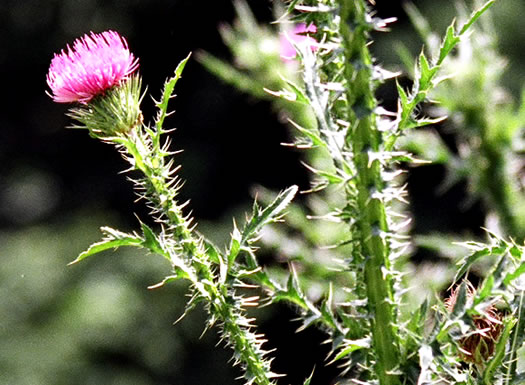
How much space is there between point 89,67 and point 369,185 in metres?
0.35

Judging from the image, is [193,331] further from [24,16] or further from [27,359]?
[24,16]

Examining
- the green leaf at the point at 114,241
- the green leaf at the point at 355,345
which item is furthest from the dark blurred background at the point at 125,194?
the green leaf at the point at 355,345

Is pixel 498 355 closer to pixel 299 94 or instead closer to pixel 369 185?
pixel 369 185

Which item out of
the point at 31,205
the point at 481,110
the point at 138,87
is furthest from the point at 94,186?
the point at 138,87

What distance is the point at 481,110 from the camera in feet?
6.80

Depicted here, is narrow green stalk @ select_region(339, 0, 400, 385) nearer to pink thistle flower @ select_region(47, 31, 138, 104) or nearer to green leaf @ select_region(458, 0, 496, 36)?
green leaf @ select_region(458, 0, 496, 36)

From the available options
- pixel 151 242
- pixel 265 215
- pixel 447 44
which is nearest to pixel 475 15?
pixel 447 44

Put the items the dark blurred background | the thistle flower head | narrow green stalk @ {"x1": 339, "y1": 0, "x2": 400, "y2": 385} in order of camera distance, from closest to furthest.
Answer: narrow green stalk @ {"x1": 339, "y1": 0, "x2": 400, "y2": 385}, the thistle flower head, the dark blurred background

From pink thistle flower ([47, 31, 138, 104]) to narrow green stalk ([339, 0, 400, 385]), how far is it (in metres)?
0.27

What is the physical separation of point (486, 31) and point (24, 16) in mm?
7145

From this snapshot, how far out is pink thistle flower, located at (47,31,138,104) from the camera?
109 centimetres

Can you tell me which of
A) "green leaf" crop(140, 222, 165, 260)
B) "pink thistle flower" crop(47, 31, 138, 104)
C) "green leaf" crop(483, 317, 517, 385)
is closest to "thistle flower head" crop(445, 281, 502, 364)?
"green leaf" crop(483, 317, 517, 385)

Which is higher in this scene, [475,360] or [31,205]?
[475,360]

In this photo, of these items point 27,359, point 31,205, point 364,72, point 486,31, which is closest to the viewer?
point 364,72
